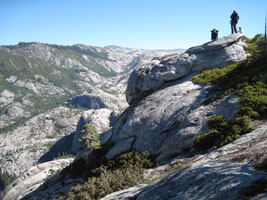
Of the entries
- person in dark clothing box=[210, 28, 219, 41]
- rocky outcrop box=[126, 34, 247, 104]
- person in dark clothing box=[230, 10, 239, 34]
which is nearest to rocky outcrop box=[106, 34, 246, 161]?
rocky outcrop box=[126, 34, 247, 104]

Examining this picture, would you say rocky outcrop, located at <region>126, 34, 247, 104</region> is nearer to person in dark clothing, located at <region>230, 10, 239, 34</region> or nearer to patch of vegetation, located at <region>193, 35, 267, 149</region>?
patch of vegetation, located at <region>193, 35, 267, 149</region>

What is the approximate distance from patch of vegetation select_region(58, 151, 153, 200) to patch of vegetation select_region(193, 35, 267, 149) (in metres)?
5.28

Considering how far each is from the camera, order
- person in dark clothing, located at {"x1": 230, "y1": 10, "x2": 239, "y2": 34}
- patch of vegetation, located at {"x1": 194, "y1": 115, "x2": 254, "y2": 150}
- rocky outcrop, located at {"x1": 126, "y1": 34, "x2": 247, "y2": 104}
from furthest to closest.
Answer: person in dark clothing, located at {"x1": 230, "y1": 10, "x2": 239, "y2": 34} → rocky outcrop, located at {"x1": 126, "y1": 34, "x2": 247, "y2": 104} → patch of vegetation, located at {"x1": 194, "y1": 115, "x2": 254, "y2": 150}

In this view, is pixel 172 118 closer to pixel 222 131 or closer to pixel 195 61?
pixel 222 131

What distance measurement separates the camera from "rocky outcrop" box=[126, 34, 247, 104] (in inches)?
1013

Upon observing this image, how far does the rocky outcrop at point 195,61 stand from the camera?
25734 mm

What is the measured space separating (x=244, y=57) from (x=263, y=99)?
32.1 feet

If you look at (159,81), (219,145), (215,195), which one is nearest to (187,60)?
(159,81)

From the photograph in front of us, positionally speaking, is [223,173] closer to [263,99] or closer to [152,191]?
[152,191]

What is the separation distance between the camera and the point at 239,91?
1931cm

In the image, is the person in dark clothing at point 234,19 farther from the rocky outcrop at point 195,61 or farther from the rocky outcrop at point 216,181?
the rocky outcrop at point 216,181

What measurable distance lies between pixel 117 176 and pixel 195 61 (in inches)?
652

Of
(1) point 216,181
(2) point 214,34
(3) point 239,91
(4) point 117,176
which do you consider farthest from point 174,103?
(1) point 216,181

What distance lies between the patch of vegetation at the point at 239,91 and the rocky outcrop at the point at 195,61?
4.81ft
